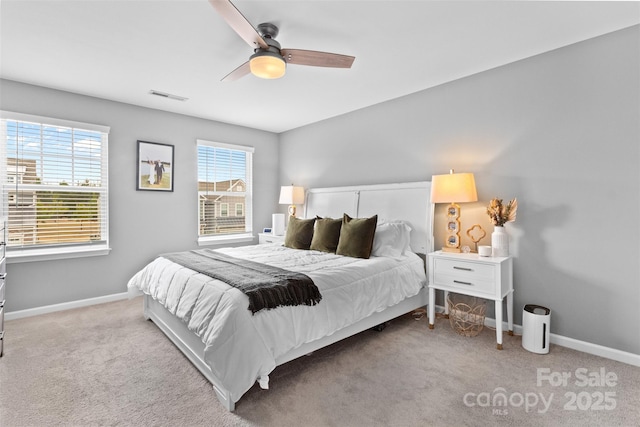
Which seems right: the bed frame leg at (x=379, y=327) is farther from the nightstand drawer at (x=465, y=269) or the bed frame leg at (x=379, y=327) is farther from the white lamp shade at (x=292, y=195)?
the white lamp shade at (x=292, y=195)

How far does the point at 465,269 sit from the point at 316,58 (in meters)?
2.23

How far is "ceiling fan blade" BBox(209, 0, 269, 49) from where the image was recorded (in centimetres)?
168

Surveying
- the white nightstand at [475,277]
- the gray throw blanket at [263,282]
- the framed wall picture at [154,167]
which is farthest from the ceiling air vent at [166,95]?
the white nightstand at [475,277]

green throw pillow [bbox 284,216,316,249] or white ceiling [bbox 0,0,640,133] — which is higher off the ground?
white ceiling [bbox 0,0,640,133]

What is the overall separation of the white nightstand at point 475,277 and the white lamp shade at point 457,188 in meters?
0.54

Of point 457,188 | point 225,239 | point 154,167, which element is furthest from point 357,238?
point 154,167

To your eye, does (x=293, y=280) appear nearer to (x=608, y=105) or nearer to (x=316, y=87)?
(x=316, y=87)

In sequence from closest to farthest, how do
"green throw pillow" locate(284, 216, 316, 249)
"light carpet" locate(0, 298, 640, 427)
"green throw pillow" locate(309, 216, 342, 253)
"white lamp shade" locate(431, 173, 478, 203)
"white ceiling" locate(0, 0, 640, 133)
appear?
"light carpet" locate(0, 298, 640, 427) < "white ceiling" locate(0, 0, 640, 133) < "white lamp shade" locate(431, 173, 478, 203) < "green throw pillow" locate(309, 216, 342, 253) < "green throw pillow" locate(284, 216, 316, 249)

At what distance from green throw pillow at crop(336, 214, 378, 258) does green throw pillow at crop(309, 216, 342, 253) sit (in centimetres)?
13

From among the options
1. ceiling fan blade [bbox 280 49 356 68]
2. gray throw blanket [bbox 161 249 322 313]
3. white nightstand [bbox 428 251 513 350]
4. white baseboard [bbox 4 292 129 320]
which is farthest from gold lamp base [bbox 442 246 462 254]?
white baseboard [bbox 4 292 129 320]

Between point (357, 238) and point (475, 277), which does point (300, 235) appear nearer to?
point (357, 238)

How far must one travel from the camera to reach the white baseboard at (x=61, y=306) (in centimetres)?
335

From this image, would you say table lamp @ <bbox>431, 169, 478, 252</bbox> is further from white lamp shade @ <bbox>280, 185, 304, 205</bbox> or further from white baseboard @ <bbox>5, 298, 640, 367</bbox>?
white lamp shade @ <bbox>280, 185, 304, 205</bbox>

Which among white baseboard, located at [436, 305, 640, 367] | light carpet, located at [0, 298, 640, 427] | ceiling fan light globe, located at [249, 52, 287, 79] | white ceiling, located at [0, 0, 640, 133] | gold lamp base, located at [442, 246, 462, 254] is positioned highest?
white ceiling, located at [0, 0, 640, 133]
